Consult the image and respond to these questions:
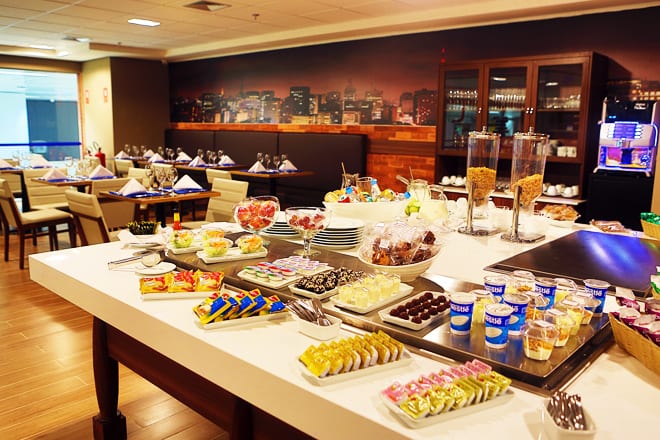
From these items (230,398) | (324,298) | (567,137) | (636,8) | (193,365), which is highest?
(636,8)

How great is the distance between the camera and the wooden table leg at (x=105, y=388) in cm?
215

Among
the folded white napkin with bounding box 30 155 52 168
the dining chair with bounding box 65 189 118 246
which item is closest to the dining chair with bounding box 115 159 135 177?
the folded white napkin with bounding box 30 155 52 168

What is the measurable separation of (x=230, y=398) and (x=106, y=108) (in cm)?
1003

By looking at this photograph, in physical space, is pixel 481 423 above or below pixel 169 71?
below

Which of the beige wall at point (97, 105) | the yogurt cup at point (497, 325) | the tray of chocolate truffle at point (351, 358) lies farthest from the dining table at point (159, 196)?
the beige wall at point (97, 105)

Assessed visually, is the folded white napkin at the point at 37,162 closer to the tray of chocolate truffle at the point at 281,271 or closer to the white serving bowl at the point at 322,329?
the tray of chocolate truffle at the point at 281,271

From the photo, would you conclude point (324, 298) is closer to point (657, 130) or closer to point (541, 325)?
point (541, 325)

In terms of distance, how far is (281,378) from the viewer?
1.15 metres

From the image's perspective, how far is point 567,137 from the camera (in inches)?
205

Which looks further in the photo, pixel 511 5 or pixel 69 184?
pixel 69 184

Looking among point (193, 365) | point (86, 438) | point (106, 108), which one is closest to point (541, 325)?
point (193, 365)

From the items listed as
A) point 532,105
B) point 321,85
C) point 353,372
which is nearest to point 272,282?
point 353,372

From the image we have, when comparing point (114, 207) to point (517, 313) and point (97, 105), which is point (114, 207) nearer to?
point (517, 313)

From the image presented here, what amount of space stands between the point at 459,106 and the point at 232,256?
4460mm
